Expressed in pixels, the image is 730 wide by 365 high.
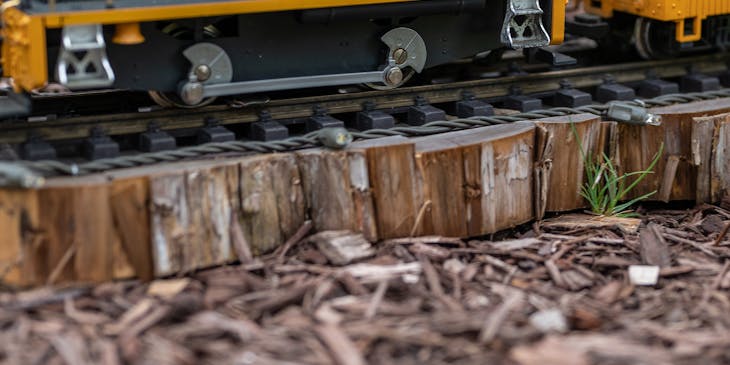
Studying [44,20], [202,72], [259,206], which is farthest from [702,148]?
Result: [44,20]

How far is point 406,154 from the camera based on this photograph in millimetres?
6746

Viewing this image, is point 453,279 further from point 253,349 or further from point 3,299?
point 3,299

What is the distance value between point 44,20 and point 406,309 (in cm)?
279

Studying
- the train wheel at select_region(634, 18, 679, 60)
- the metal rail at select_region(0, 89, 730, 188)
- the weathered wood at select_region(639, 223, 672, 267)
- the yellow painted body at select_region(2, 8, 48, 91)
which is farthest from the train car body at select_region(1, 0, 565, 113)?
the weathered wood at select_region(639, 223, 672, 267)

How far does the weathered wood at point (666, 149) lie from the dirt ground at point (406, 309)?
96 centimetres

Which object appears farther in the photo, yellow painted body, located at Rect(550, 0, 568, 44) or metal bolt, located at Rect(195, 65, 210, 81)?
yellow painted body, located at Rect(550, 0, 568, 44)

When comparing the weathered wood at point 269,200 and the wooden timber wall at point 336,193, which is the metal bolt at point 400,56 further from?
the weathered wood at point 269,200

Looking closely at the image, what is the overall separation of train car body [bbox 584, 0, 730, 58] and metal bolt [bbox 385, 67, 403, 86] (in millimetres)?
2502

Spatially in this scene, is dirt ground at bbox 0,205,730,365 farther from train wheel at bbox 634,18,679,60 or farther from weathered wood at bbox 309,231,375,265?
train wheel at bbox 634,18,679,60

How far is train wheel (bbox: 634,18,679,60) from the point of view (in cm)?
914

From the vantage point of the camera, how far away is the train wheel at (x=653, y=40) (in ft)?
30.0

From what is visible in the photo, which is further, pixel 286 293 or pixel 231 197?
pixel 231 197

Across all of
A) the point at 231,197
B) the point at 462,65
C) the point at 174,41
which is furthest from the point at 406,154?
the point at 462,65

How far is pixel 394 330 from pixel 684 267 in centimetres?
217
